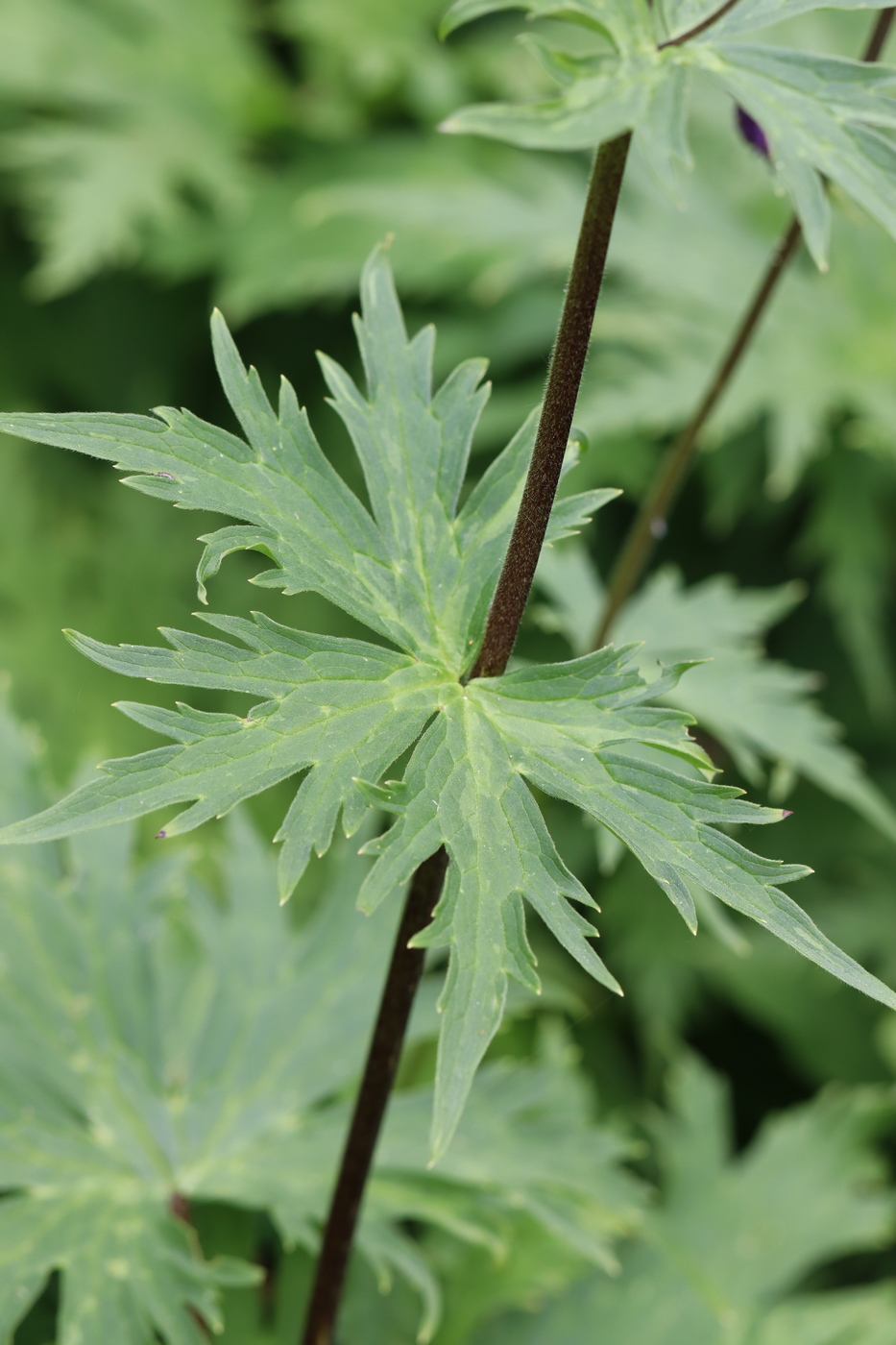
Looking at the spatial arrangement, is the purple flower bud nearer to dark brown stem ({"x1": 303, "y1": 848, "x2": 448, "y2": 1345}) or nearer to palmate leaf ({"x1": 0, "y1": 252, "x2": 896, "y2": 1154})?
palmate leaf ({"x1": 0, "y1": 252, "x2": 896, "y2": 1154})

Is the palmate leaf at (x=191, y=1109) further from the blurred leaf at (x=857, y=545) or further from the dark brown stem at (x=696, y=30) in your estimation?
the blurred leaf at (x=857, y=545)

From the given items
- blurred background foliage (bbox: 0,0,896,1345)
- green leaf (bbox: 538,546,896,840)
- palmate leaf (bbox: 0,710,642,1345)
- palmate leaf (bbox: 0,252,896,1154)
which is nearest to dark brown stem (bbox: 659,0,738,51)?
palmate leaf (bbox: 0,252,896,1154)

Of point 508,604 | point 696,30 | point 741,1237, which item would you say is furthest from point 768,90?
point 741,1237

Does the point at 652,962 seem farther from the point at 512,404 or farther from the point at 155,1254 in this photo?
the point at 155,1254

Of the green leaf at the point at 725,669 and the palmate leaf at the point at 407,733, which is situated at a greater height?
the palmate leaf at the point at 407,733

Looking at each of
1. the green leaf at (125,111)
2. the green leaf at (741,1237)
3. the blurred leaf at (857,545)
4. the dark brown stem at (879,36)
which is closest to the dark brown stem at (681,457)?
the dark brown stem at (879,36)
